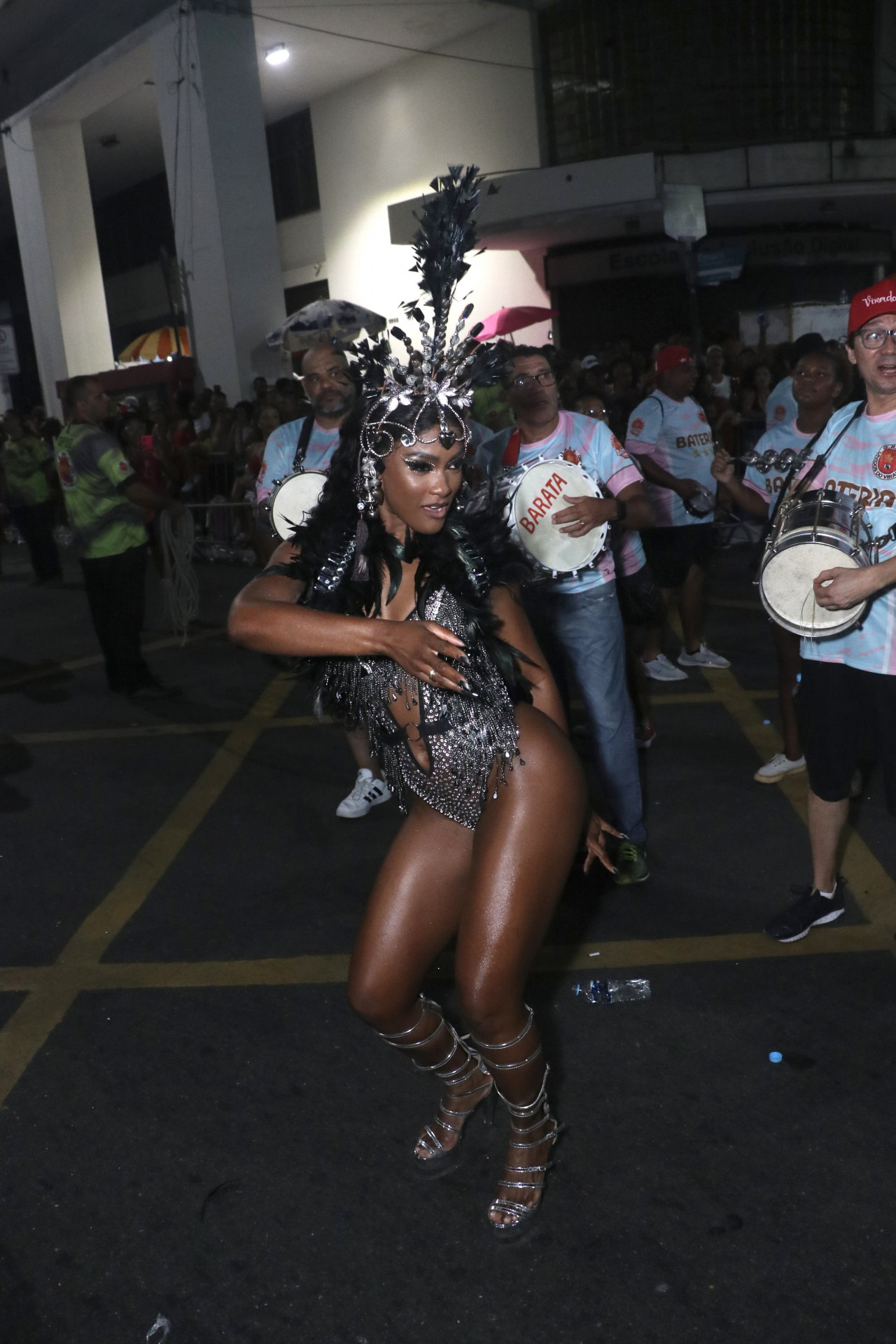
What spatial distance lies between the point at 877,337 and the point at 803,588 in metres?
0.75

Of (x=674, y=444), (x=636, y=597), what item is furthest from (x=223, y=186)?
(x=636, y=597)

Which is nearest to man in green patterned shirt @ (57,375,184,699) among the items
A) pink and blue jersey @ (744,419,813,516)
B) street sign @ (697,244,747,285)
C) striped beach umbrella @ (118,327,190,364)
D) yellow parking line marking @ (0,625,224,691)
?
yellow parking line marking @ (0,625,224,691)

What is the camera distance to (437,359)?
7.81 feet

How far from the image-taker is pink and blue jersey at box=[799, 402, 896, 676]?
3148mm

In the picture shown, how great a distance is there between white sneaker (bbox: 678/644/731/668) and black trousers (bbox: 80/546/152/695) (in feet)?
12.0

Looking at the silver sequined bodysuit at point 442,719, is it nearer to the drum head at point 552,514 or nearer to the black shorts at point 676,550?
the drum head at point 552,514

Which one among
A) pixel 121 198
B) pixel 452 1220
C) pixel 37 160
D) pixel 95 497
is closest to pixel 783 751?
pixel 452 1220

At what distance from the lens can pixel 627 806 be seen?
4.14 metres

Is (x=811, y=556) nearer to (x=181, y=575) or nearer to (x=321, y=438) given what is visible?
(x=321, y=438)

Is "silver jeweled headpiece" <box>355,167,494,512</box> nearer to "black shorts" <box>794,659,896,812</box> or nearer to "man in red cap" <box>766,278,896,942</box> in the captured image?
"man in red cap" <box>766,278,896,942</box>

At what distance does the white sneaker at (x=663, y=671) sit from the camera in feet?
22.1

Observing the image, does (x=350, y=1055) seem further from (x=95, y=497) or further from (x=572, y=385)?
(x=572, y=385)

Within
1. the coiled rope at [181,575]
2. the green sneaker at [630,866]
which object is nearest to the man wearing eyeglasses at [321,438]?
the green sneaker at [630,866]

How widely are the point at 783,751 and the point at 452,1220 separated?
328 centimetres
